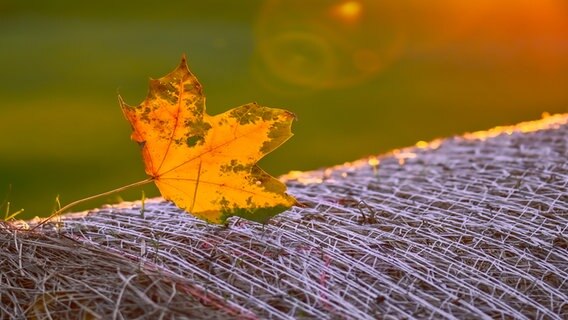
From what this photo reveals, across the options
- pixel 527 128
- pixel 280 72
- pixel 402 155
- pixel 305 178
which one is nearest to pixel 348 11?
pixel 280 72

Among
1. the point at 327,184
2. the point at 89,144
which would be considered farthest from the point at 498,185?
the point at 89,144

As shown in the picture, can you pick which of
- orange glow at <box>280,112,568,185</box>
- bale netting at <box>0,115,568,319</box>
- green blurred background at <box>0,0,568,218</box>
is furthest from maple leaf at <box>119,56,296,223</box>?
green blurred background at <box>0,0,568,218</box>

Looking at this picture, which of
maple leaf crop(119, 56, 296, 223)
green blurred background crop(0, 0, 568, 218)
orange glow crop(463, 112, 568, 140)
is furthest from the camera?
green blurred background crop(0, 0, 568, 218)

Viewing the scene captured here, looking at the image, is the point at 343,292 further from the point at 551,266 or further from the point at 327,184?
the point at 327,184

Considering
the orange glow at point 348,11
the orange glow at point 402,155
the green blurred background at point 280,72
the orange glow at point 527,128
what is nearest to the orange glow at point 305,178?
the orange glow at point 402,155

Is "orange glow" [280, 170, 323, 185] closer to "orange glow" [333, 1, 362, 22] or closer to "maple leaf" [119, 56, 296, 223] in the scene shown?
"maple leaf" [119, 56, 296, 223]

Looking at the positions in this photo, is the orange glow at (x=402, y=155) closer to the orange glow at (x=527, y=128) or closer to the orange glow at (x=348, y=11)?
the orange glow at (x=527, y=128)

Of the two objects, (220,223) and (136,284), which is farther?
(220,223)

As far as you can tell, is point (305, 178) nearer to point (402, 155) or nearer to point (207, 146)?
point (402, 155)
